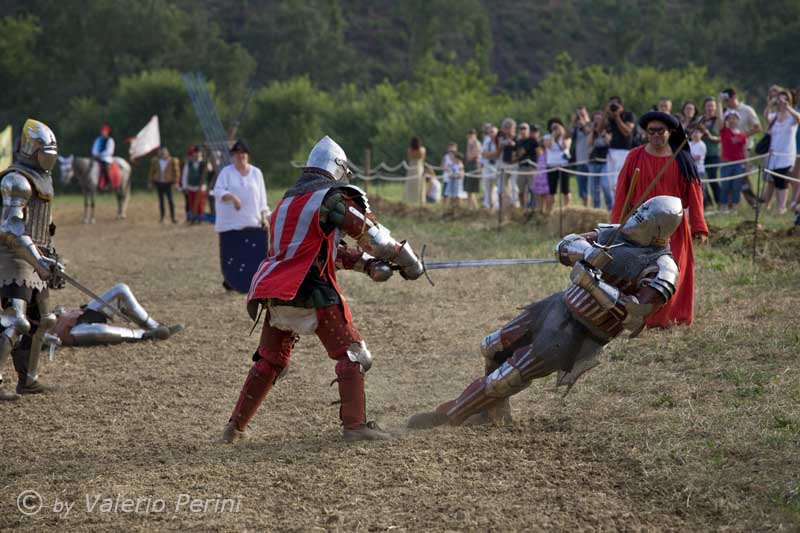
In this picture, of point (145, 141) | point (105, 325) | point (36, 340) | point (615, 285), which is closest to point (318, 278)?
point (615, 285)

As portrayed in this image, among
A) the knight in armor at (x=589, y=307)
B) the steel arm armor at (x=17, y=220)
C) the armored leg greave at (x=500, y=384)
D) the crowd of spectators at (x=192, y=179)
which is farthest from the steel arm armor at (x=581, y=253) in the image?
the crowd of spectators at (x=192, y=179)

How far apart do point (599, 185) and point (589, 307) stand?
10.3 metres

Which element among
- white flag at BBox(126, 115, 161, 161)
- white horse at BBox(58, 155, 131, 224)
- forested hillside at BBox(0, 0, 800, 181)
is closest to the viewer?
white horse at BBox(58, 155, 131, 224)

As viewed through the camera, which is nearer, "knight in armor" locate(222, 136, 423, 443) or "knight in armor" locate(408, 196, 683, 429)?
"knight in armor" locate(408, 196, 683, 429)

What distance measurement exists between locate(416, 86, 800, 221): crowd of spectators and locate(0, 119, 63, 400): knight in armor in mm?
7512

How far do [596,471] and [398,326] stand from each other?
4.59m

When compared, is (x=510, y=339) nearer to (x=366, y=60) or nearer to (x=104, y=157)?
(x=104, y=157)

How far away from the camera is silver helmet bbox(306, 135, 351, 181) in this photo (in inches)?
241

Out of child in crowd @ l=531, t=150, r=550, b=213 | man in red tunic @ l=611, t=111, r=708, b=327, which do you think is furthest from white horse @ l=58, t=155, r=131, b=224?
man in red tunic @ l=611, t=111, r=708, b=327

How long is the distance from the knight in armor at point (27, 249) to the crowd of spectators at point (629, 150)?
7512 millimetres

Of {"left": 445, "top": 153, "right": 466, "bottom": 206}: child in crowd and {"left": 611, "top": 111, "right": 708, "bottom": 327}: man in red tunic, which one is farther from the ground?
{"left": 611, "top": 111, "right": 708, "bottom": 327}: man in red tunic

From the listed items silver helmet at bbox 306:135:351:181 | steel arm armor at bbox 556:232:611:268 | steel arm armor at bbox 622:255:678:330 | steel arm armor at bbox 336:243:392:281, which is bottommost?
steel arm armor at bbox 622:255:678:330

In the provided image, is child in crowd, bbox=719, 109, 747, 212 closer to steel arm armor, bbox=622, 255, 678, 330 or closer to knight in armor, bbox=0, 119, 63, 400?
steel arm armor, bbox=622, 255, 678, 330

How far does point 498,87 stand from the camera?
5516cm
